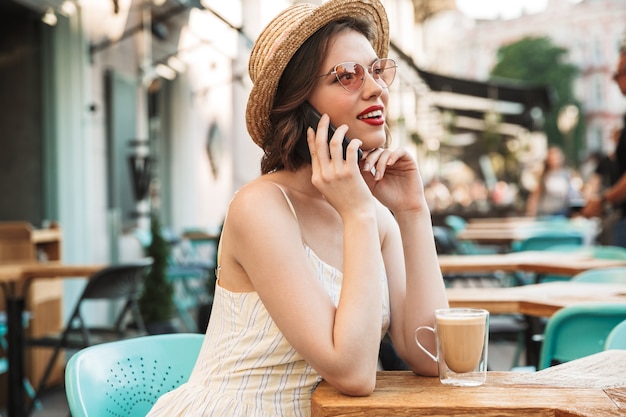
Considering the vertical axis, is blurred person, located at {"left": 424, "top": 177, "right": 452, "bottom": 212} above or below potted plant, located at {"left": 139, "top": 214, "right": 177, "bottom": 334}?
above

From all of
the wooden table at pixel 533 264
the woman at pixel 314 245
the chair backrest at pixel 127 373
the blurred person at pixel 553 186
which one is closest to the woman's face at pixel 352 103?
the woman at pixel 314 245

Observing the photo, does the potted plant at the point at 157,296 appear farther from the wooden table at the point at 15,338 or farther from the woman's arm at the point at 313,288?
the woman's arm at the point at 313,288

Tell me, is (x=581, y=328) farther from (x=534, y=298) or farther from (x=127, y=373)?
(x=127, y=373)

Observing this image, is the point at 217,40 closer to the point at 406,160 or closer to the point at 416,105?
the point at 406,160

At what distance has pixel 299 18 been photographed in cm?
183

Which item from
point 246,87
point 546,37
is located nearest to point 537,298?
point 246,87

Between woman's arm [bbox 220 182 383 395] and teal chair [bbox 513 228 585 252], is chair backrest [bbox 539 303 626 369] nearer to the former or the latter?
woman's arm [bbox 220 182 383 395]

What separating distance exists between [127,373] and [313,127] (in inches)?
28.2

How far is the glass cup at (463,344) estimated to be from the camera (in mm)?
1512

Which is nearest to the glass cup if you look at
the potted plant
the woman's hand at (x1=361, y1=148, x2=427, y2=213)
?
the woman's hand at (x1=361, y1=148, x2=427, y2=213)

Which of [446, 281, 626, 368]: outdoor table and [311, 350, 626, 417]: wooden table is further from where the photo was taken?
[446, 281, 626, 368]: outdoor table

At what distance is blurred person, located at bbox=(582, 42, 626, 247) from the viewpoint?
454 cm

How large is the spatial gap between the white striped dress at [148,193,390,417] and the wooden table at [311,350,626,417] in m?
0.11

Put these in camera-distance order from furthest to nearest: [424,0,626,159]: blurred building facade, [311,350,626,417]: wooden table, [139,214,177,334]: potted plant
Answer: [424,0,626,159]: blurred building facade, [139,214,177,334]: potted plant, [311,350,626,417]: wooden table
